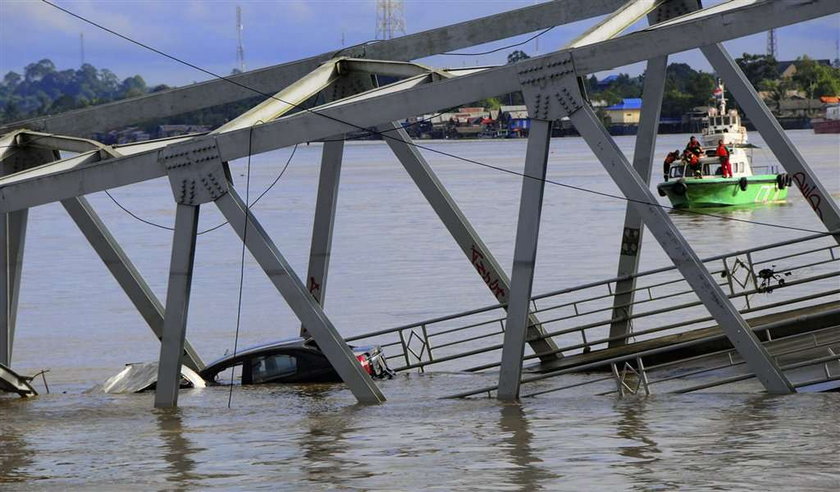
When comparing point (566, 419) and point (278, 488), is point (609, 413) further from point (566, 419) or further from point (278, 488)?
point (278, 488)

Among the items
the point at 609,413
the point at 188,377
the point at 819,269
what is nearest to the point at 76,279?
the point at 819,269

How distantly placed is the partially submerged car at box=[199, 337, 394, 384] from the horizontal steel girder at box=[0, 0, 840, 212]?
441 cm

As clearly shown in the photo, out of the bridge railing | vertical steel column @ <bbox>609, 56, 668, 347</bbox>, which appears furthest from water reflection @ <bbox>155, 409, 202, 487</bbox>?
vertical steel column @ <bbox>609, 56, 668, 347</bbox>

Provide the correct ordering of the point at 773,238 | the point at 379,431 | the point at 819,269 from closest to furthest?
the point at 379,431 < the point at 819,269 < the point at 773,238

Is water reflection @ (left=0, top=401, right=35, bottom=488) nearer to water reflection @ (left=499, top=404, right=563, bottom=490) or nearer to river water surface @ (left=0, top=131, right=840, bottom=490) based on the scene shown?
river water surface @ (left=0, top=131, right=840, bottom=490)

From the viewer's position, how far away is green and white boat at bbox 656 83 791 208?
70.8 meters

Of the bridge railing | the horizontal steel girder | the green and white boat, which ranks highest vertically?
the horizontal steel girder

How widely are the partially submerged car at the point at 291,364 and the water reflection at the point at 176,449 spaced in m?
3.00

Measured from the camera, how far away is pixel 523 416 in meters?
16.6

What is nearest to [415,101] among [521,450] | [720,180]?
[521,450]

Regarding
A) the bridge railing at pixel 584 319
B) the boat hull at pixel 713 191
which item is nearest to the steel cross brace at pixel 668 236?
the bridge railing at pixel 584 319

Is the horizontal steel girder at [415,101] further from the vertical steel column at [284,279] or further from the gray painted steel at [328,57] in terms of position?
the gray painted steel at [328,57]

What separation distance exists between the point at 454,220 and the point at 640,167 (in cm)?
286

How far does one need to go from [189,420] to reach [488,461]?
207 inches
